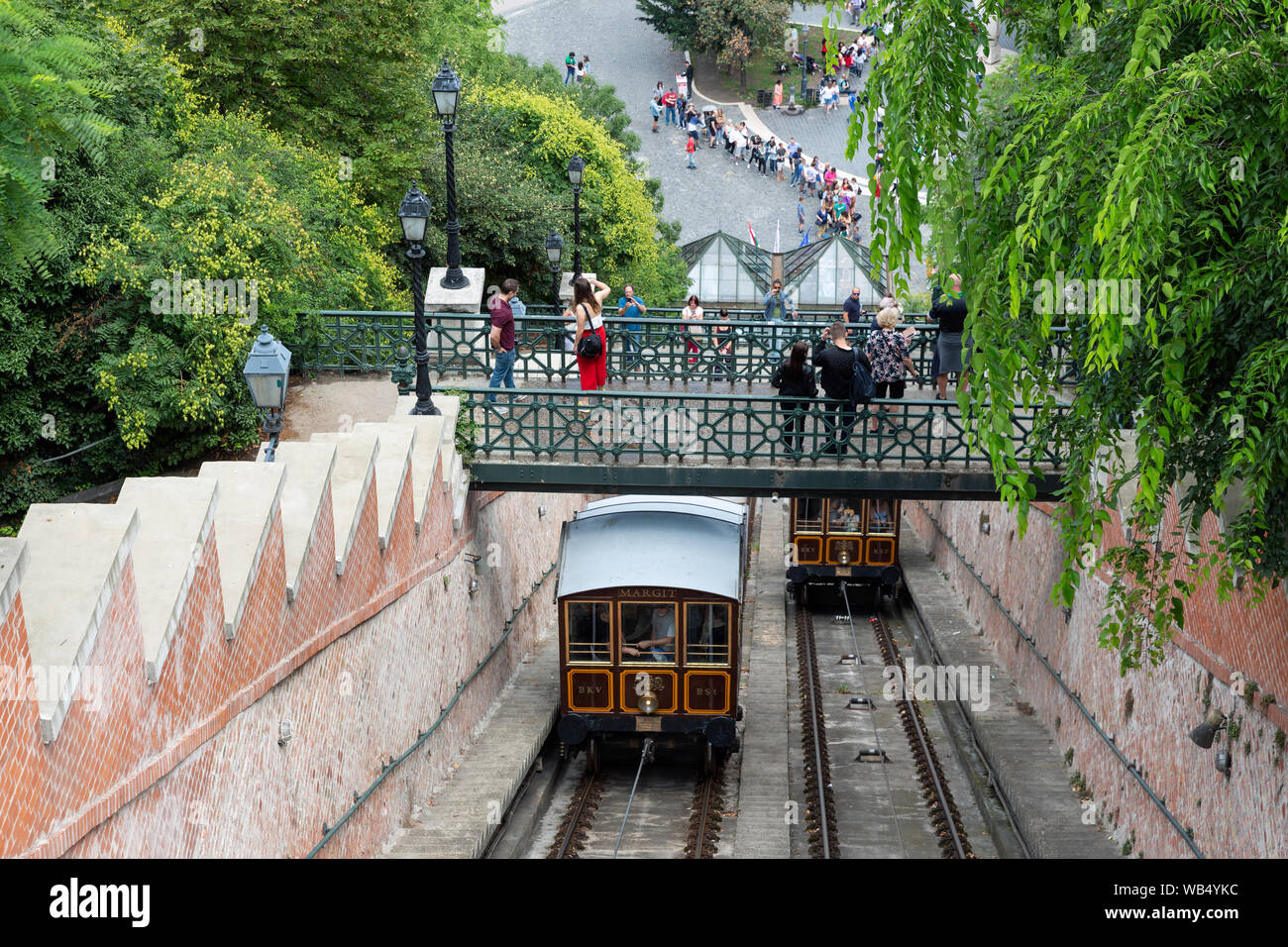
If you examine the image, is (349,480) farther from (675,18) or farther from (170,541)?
(675,18)

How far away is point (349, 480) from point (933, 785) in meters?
8.46

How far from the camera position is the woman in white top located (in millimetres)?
18355

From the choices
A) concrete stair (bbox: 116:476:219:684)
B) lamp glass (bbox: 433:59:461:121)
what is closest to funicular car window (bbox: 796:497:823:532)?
lamp glass (bbox: 433:59:461:121)

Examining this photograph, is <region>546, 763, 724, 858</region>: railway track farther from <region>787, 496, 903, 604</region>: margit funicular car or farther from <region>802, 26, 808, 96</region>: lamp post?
<region>802, 26, 808, 96</region>: lamp post

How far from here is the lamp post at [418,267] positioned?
13633 millimetres

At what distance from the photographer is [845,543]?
24266 millimetres

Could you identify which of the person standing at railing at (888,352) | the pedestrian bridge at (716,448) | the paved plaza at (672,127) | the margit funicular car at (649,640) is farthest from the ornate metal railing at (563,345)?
the paved plaza at (672,127)

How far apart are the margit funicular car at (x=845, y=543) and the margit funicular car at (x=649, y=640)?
8147mm

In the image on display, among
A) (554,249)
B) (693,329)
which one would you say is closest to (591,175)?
(554,249)

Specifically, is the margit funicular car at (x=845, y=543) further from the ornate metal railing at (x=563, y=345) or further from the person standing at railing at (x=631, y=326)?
the ornate metal railing at (x=563, y=345)

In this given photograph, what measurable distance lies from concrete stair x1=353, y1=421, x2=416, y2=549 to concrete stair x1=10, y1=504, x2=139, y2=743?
4886 millimetres

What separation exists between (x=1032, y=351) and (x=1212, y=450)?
1.14 metres

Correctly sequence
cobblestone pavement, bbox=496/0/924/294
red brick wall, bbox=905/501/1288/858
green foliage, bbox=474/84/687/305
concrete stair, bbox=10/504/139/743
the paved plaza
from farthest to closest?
the paved plaza < cobblestone pavement, bbox=496/0/924/294 < green foliage, bbox=474/84/687/305 < red brick wall, bbox=905/501/1288/858 < concrete stair, bbox=10/504/139/743

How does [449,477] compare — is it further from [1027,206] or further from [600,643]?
[1027,206]
